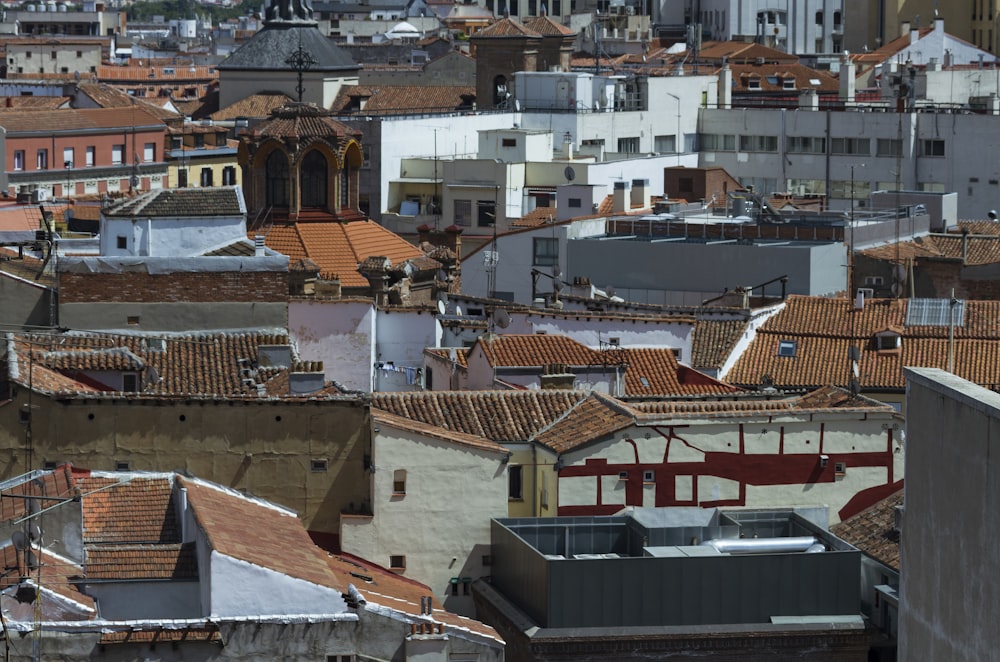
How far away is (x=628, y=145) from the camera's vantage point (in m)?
81.2

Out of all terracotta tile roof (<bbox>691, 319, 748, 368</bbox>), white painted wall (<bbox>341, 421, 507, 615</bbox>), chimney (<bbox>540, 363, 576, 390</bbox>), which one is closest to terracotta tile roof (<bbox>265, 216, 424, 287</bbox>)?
terracotta tile roof (<bbox>691, 319, 748, 368</bbox>)

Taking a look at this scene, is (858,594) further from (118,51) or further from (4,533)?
(118,51)

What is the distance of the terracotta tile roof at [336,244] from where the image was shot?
49.6 meters

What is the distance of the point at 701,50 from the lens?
119m

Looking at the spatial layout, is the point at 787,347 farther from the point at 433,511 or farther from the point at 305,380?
the point at 433,511

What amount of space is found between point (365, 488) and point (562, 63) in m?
67.2

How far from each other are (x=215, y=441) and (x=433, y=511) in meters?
2.57

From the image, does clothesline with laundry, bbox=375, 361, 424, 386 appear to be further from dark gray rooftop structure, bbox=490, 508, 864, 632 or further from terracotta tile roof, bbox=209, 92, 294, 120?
terracotta tile roof, bbox=209, 92, 294, 120

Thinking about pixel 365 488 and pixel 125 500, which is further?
pixel 365 488

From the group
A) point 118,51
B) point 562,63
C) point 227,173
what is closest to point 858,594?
point 227,173

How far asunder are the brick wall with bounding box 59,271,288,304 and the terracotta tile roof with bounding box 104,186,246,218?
3.06m

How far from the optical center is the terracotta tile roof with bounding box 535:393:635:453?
31.4m

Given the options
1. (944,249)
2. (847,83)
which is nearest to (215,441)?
(944,249)

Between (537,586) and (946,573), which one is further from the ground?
(946,573)
